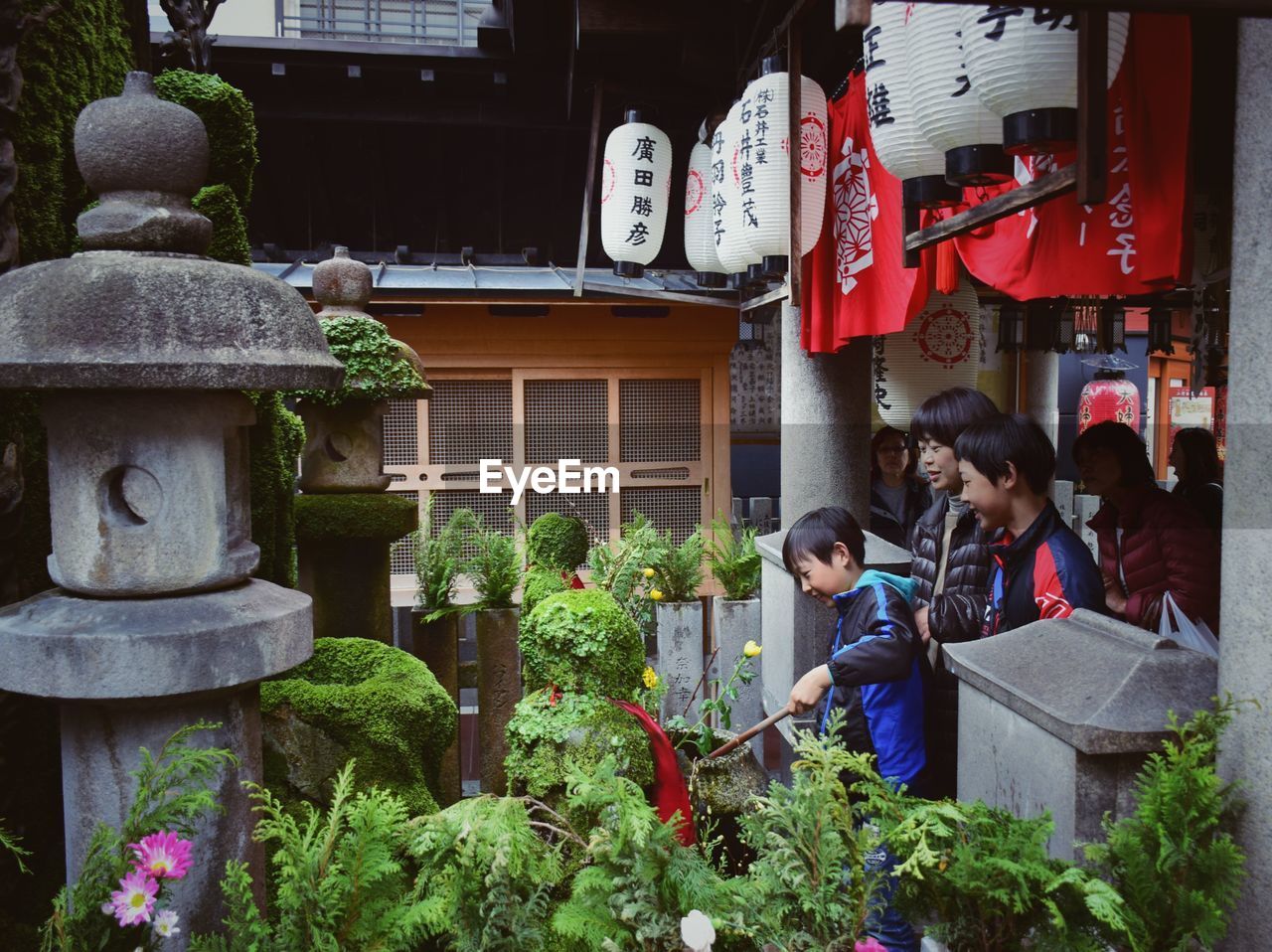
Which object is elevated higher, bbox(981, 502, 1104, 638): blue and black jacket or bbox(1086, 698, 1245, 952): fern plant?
bbox(981, 502, 1104, 638): blue and black jacket

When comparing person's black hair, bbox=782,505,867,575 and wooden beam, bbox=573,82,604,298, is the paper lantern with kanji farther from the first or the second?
person's black hair, bbox=782,505,867,575

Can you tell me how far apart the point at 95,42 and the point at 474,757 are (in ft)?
18.3

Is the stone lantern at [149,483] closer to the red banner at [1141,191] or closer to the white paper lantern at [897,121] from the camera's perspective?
the white paper lantern at [897,121]

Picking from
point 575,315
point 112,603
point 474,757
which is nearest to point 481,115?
point 575,315

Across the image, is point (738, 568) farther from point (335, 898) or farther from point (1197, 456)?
point (335, 898)

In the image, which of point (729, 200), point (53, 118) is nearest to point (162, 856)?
point (53, 118)

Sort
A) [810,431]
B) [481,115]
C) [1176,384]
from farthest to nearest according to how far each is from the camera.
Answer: [1176,384]
[481,115]
[810,431]

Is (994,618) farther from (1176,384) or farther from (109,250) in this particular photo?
(1176,384)

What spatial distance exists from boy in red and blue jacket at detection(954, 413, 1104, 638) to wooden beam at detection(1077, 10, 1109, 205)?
33.2 inches

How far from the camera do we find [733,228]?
5754 millimetres

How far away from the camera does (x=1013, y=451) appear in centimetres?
329

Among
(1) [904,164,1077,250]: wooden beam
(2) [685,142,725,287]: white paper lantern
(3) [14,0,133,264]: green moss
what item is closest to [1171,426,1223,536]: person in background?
(1) [904,164,1077,250]: wooden beam

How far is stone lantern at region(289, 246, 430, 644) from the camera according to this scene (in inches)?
180

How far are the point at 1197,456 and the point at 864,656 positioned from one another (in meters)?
4.52
